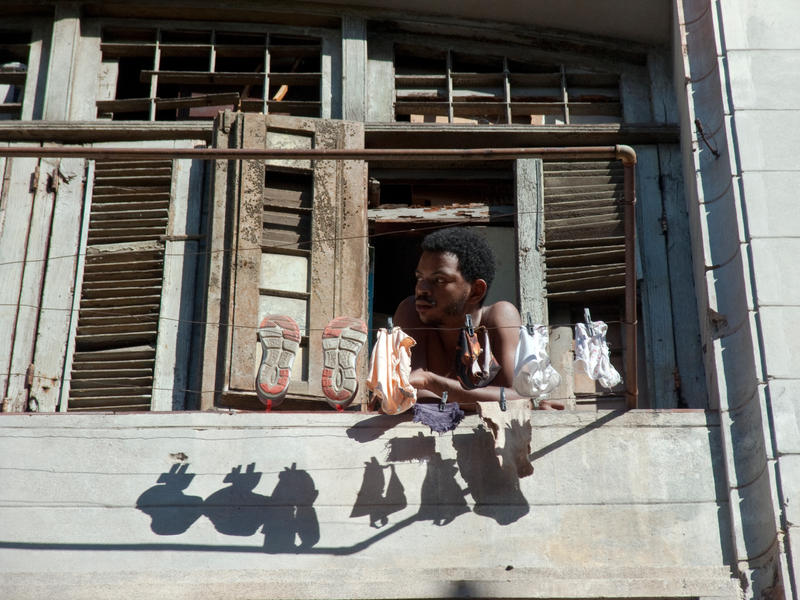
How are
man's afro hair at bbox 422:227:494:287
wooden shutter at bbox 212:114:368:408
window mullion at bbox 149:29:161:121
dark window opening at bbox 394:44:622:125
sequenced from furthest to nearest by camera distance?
dark window opening at bbox 394:44:622:125 < window mullion at bbox 149:29:161:121 < wooden shutter at bbox 212:114:368:408 < man's afro hair at bbox 422:227:494:287

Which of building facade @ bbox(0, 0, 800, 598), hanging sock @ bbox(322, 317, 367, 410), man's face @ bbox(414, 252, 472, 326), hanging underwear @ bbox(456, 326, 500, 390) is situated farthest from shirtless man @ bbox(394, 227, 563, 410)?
hanging sock @ bbox(322, 317, 367, 410)

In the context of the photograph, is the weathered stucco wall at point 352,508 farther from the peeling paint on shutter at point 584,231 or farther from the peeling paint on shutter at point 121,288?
the peeling paint on shutter at point 584,231

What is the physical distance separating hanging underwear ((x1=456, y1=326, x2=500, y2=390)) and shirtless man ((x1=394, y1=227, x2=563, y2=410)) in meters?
0.26

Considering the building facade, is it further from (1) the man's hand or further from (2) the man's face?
(1) the man's hand

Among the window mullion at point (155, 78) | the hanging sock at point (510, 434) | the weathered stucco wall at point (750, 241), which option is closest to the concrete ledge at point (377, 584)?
the weathered stucco wall at point (750, 241)

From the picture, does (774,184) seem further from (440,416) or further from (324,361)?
(324,361)

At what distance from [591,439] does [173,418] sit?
2381 mm

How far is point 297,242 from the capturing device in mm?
8352

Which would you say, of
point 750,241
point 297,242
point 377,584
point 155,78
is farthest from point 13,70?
point 750,241

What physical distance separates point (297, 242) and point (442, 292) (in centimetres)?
121

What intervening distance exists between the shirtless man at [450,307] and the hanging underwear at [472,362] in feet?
0.86

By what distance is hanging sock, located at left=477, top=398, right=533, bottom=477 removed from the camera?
6.82 m

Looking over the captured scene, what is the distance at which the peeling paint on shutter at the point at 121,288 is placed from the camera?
8133 millimetres

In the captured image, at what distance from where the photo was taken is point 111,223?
8.65m
